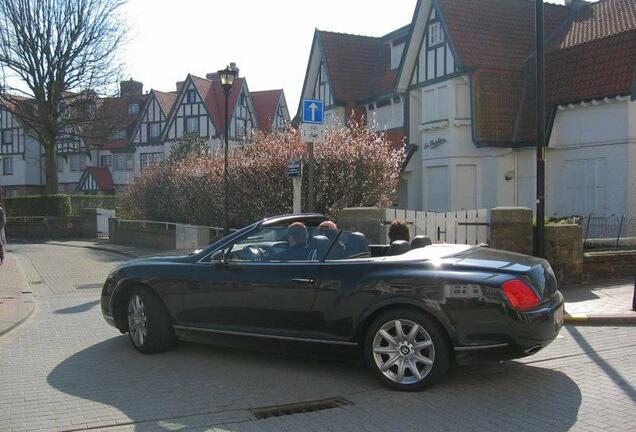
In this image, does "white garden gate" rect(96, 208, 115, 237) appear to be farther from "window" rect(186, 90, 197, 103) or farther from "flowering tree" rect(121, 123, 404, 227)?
"window" rect(186, 90, 197, 103)

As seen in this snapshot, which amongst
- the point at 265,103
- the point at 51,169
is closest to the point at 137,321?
the point at 51,169

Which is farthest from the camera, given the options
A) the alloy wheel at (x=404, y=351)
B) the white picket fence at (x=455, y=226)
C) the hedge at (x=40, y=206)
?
the hedge at (x=40, y=206)

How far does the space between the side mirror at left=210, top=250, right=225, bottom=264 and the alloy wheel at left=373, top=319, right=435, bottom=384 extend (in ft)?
6.00

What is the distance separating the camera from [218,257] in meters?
6.33

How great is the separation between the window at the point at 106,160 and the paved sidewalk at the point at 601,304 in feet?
166

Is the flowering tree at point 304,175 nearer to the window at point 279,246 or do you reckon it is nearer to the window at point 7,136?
the window at point 279,246

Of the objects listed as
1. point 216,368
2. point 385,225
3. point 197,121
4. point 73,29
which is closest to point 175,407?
point 216,368

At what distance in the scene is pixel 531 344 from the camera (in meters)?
5.13

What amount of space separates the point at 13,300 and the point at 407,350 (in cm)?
788

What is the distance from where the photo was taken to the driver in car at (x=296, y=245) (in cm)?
602

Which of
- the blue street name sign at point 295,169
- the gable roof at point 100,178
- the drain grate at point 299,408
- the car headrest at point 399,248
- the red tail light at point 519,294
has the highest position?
the gable roof at point 100,178

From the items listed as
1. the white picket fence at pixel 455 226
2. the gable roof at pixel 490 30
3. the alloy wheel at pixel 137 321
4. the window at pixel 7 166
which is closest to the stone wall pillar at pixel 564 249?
the white picket fence at pixel 455 226

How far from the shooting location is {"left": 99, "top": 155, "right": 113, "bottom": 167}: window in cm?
5553

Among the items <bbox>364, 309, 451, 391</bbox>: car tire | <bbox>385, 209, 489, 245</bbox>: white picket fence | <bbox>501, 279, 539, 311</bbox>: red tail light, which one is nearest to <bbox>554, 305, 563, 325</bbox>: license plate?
<bbox>501, 279, 539, 311</bbox>: red tail light
